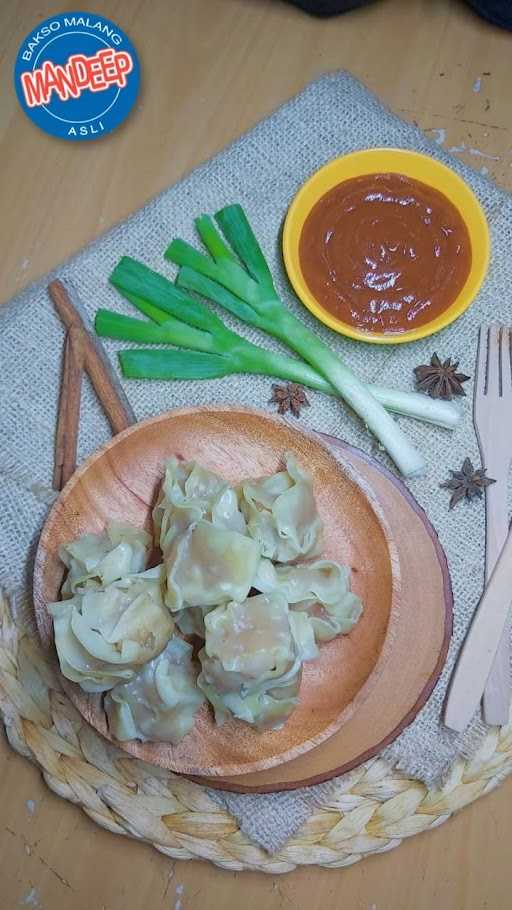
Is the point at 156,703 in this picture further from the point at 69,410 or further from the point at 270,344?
the point at 270,344

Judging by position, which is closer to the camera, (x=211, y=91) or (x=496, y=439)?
(x=496, y=439)

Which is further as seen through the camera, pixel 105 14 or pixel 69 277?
pixel 105 14

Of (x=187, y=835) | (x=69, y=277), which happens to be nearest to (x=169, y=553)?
(x=187, y=835)

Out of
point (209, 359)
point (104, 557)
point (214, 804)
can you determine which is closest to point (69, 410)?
point (209, 359)

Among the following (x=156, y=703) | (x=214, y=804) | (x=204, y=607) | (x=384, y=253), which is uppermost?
(x=384, y=253)

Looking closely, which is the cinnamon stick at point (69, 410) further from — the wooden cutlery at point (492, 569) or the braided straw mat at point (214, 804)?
the wooden cutlery at point (492, 569)

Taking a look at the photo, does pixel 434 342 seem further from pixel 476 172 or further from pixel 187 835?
pixel 187 835

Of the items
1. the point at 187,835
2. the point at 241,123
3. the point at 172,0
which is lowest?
the point at 187,835
